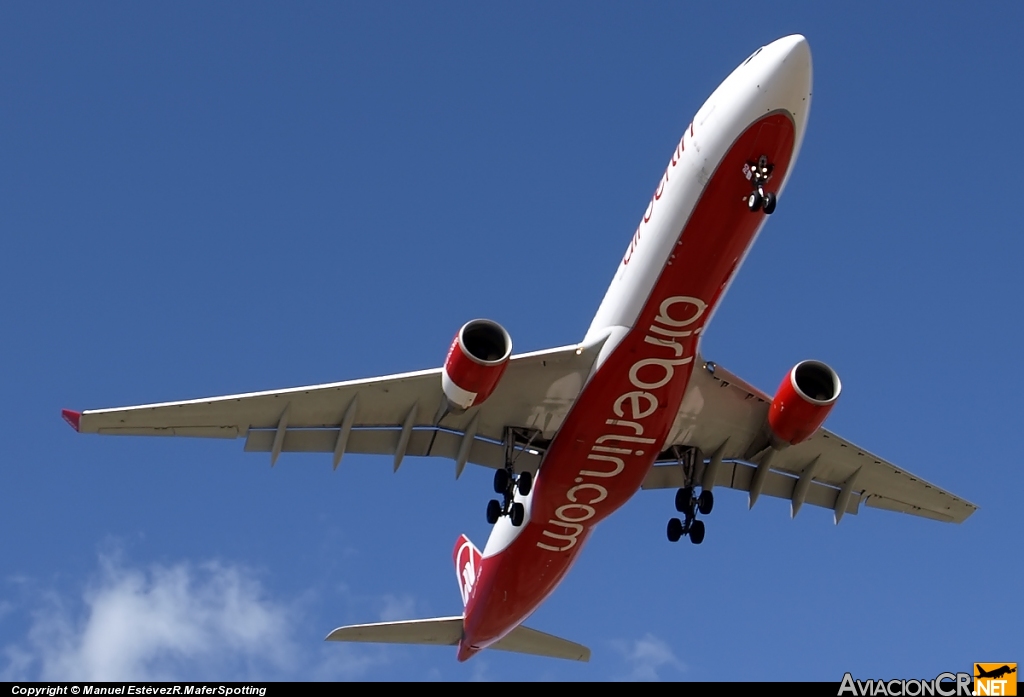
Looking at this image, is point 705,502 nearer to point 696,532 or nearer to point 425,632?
point 696,532

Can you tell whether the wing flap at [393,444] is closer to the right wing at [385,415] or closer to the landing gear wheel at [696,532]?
the right wing at [385,415]

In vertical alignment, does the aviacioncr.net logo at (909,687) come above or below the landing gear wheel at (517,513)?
below

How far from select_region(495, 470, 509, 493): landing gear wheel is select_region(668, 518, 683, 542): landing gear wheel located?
405cm

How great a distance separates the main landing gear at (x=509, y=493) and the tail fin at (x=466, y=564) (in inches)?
141

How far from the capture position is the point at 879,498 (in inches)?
1121

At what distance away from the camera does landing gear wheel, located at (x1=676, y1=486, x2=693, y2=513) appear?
1042 inches

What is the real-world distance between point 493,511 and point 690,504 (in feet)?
14.8

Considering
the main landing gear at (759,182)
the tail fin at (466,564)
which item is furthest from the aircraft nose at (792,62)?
the tail fin at (466,564)

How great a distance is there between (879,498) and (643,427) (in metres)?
8.56

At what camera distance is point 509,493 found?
24.4 m

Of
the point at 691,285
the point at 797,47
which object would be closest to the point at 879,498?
the point at 691,285

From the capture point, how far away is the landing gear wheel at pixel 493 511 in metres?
24.5


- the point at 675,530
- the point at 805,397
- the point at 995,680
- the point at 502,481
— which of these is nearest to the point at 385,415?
the point at 502,481

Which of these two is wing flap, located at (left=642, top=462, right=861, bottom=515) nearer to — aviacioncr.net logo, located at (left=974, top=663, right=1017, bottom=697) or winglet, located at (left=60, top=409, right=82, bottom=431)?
aviacioncr.net logo, located at (left=974, top=663, right=1017, bottom=697)
